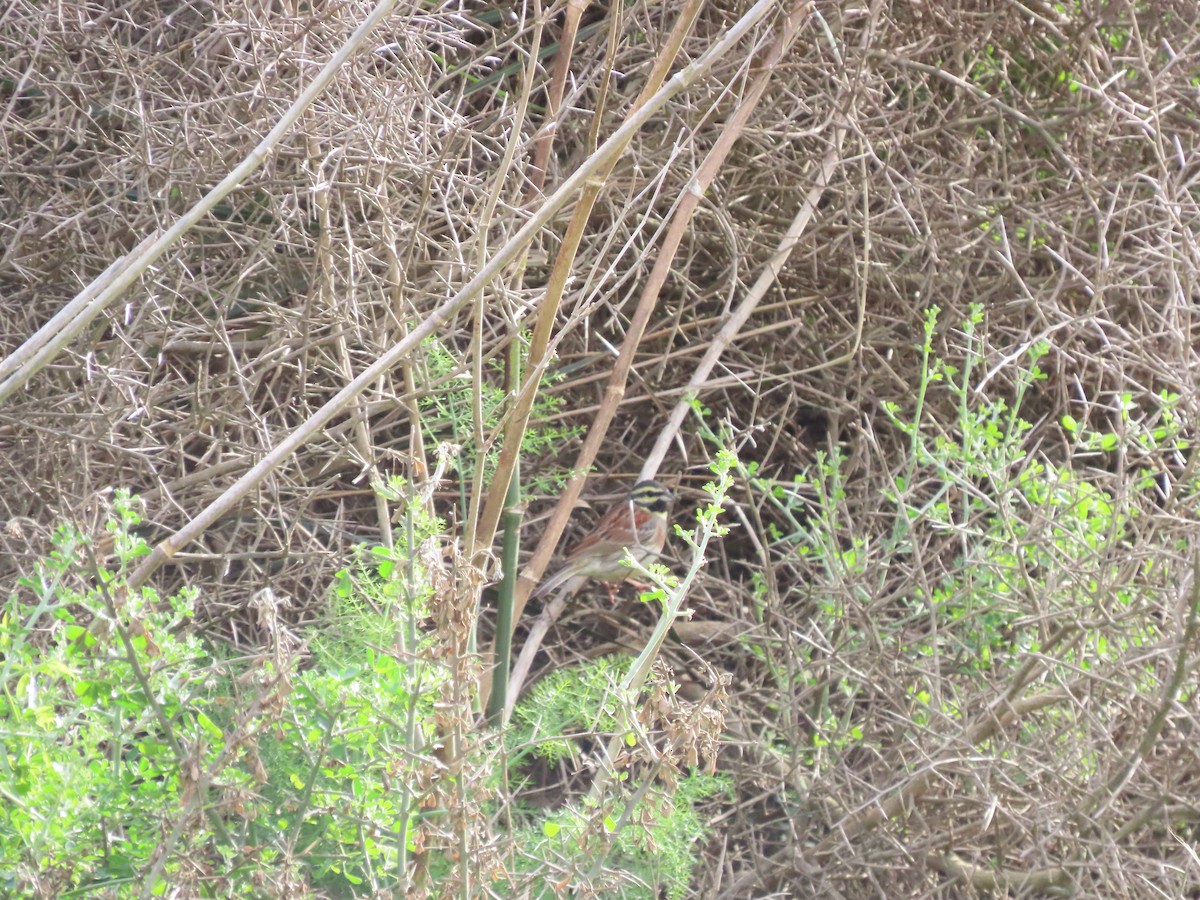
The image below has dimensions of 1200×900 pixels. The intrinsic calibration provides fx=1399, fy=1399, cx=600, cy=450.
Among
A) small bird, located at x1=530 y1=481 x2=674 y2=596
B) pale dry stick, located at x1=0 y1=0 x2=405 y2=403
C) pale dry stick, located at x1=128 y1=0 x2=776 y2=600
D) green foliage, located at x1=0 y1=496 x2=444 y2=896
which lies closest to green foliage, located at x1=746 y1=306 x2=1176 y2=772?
small bird, located at x1=530 y1=481 x2=674 y2=596

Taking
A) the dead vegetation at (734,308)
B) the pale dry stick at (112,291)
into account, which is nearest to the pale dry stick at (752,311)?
the dead vegetation at (734,308)

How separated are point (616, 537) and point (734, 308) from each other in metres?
1.06

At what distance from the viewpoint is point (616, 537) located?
3.95 meters

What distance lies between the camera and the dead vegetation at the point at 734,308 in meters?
3.14

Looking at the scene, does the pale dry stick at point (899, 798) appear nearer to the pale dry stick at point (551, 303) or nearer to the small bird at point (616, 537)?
the small bird at point (616, 537)

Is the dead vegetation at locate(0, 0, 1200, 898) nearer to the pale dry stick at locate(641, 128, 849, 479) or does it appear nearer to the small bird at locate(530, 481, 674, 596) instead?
the pale dry stick at locate(641, 128, 849, 479)

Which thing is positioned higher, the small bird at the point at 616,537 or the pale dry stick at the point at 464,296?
the pale dry stick at the point at 464,296

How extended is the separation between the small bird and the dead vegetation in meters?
0.20

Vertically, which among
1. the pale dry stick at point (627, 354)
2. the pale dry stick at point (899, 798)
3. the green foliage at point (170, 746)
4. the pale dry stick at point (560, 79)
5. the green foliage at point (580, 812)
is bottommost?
the pale dry stick at point (899, 798)

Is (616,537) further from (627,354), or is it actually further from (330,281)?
(330,281)

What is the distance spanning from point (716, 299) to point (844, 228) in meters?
0.51

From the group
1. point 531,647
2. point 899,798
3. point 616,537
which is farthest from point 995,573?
point 531,647

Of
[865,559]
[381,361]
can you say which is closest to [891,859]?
[865,559]

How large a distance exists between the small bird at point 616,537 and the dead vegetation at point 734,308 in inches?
7.9
